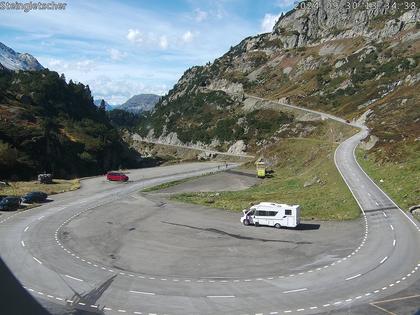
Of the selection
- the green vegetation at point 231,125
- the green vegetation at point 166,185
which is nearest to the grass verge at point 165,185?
the green vegetation at point 166,185

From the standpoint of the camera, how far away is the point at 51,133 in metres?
112

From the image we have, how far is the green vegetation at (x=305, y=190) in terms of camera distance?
1958 inches

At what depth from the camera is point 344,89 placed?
156 meters

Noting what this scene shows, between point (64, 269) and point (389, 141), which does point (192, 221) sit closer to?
point (64, 269)

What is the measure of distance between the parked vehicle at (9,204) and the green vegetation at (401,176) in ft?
148

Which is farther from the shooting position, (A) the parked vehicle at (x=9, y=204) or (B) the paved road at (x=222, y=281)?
(A) the parked vehicle at (x=9, y=204)

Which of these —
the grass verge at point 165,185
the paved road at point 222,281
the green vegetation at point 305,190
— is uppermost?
the green vegetation at point 305,190

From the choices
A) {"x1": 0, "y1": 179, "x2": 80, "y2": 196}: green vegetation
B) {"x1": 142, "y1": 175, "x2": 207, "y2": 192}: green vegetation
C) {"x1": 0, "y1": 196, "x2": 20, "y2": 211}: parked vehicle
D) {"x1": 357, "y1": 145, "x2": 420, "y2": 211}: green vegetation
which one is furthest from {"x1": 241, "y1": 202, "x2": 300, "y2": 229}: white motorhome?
{"x1": 0, "y1": 179, "x2": 80, "y2": 196}: green vegetation

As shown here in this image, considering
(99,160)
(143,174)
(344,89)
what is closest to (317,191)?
(143,174)

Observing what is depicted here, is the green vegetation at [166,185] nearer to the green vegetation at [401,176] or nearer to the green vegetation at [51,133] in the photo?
the green vegetation at [51,133]

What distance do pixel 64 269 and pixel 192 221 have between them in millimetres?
18686

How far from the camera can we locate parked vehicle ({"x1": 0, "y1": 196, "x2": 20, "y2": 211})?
54438 millimetres

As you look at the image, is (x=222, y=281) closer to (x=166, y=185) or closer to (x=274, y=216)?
(x=274, y=216)

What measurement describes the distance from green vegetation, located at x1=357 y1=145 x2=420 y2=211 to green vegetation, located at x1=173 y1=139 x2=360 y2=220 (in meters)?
4.83
